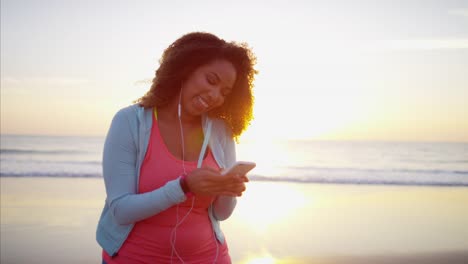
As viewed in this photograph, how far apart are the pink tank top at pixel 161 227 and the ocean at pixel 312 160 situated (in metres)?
11.7

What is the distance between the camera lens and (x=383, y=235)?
7.44 meters

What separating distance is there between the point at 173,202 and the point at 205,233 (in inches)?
14.6

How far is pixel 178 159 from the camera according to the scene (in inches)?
88.7

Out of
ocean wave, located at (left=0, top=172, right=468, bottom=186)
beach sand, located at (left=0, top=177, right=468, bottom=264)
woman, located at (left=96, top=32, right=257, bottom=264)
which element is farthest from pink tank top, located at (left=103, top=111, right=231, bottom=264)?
ocean wave, located at (left=0, top=172, right=468, bottom=186)

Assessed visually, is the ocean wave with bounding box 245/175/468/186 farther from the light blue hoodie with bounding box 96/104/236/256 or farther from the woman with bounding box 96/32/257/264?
the light blue hoodie with bounding box 96/104/236/256

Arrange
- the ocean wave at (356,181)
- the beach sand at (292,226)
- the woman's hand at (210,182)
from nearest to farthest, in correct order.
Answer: the woman's hand at (210,182)
the beach sand at (292,226)
the ocean wave at (356,181)

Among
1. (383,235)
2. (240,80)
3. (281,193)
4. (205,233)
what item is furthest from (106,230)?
(281,193)

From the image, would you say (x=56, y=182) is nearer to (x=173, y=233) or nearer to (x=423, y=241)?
(x=423, y=241)

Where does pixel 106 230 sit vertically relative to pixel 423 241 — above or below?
above

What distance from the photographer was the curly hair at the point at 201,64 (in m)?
2.35

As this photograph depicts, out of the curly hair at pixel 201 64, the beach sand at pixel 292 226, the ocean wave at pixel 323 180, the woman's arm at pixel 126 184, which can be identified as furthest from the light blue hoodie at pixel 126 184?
the ocean wave at pixel 323 180

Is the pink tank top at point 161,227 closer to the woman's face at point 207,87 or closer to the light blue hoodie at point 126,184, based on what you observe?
the light blue hoodie at point 126,184

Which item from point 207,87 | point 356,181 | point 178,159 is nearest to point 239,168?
point 178,159

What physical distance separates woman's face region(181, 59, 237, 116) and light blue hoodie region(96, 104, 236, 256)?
0.56 feet
